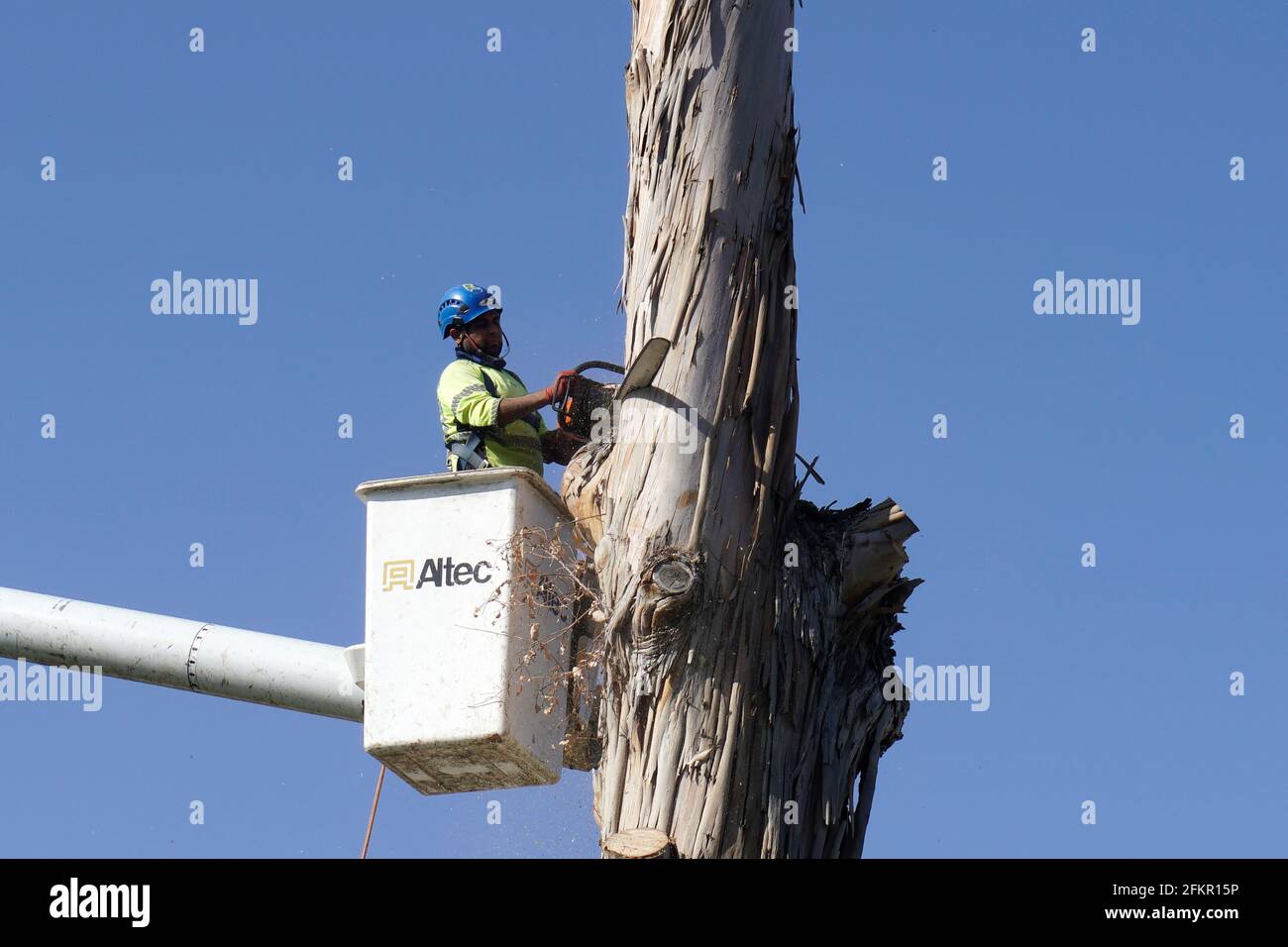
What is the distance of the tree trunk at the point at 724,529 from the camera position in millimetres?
8047

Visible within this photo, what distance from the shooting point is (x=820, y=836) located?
8117 mm

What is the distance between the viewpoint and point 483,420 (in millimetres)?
10000

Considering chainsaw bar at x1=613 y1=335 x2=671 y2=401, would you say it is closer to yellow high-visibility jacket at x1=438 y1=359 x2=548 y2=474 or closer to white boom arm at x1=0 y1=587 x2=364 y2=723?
white boom arm at x1=0 y1=587 x2=364 y2=723

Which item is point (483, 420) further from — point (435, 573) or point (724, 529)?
point (724, 529)

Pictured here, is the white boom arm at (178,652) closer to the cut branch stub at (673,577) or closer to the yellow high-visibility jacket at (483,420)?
the cut branch stub at (673,577)

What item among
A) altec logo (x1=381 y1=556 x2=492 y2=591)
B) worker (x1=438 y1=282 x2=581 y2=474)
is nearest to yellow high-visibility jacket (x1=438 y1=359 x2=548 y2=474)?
worker (x1=438 y1=282 x2=581 y2=474)

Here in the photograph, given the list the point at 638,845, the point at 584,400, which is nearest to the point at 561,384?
the point at 584,400

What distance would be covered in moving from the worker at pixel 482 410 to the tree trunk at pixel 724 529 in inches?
52.9

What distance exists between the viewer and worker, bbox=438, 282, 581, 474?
32.8 ft

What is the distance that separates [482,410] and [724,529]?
6.70 ft

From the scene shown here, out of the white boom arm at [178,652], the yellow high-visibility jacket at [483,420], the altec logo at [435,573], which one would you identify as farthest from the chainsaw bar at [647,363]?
the yellow high-visibility jacket at [483,420]
